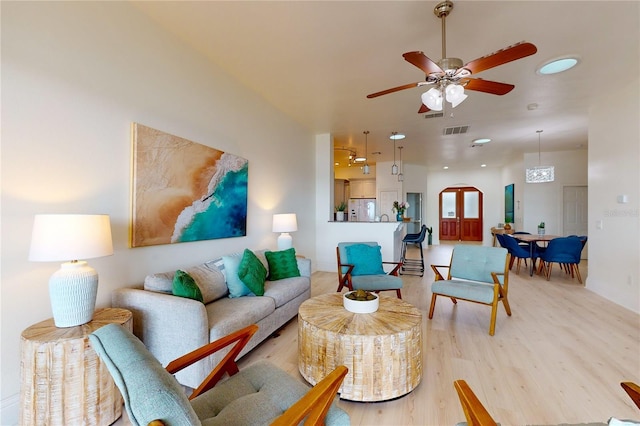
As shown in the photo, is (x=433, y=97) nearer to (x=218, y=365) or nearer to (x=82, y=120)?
(x=218, y=365)

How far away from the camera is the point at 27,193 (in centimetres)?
172

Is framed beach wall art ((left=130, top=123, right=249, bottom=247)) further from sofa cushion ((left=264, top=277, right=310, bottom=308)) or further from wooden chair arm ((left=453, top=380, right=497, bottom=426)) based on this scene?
wooden chair arm ((left=453, top=380, right=497, bottom=426))

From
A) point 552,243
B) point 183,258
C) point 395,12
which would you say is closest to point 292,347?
point 183,258

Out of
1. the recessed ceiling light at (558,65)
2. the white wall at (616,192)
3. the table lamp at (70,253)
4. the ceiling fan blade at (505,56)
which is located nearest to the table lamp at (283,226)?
the table lamp at (70,253)

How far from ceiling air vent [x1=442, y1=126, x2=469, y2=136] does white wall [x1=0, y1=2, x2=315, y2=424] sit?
14.7 feet

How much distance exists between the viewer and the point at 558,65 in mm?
3102

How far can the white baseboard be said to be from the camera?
1.60 metres

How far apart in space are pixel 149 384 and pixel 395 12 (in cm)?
293

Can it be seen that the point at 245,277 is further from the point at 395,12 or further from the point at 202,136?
the point at 395,12

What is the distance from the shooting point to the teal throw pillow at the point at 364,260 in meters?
3.75

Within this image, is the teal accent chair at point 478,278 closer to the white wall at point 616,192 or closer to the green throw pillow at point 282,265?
the green throw pillow at point 282,265

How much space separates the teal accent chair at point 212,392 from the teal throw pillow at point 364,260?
7.61ft

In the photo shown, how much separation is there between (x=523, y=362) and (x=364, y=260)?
192 centimetres

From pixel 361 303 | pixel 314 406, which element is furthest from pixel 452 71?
pixel 314 406
